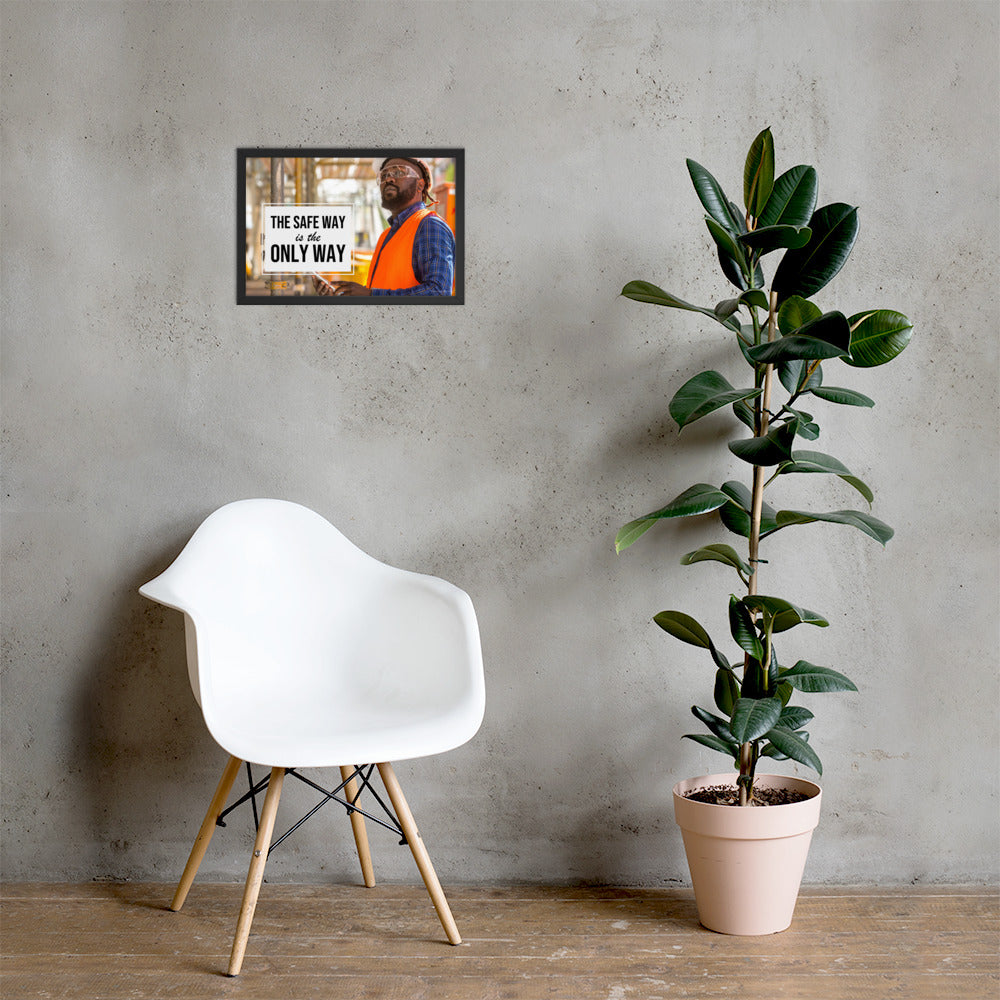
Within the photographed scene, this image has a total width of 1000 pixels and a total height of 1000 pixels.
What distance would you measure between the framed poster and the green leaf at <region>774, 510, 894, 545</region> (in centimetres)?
96

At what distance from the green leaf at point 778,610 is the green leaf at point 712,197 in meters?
0.78

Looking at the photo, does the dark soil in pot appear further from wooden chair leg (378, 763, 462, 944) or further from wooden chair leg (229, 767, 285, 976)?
wooden chair leg (229, 767, 285, 976)

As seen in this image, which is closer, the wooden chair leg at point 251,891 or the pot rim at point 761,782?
the wooden chair leg at point 251,891

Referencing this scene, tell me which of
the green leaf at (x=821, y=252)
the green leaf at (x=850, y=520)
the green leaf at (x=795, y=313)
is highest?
the green leaf at (x=821, y=252)

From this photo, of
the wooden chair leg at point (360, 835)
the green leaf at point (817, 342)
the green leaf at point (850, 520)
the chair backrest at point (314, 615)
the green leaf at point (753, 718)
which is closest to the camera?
the green leaf at point (817, 342)

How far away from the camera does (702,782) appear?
2180mm

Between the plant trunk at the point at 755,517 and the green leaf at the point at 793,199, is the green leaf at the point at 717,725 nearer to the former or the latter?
the plant trunk at the point at 755,517

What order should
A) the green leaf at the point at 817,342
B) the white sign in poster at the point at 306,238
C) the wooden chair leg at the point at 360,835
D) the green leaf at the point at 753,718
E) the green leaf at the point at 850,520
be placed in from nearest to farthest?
the green leaf at the point at 817,342
the green leaf at the point at 753,718
the green leaf at the point at 850,520
the wooden chair leg at the point at 360,835
the white sign in poster at the point at 306,238

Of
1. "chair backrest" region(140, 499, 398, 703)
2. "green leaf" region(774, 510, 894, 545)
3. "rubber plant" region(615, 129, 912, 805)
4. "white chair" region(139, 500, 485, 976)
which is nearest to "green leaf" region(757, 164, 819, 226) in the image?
"rubber plant" region(615, 129, 912, 805)

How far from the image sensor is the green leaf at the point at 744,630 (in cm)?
199

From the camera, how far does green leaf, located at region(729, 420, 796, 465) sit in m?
1.87

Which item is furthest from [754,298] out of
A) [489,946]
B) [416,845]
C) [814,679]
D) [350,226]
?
[489,946]

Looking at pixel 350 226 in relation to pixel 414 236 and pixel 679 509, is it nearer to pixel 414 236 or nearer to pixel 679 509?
pixel 414 236

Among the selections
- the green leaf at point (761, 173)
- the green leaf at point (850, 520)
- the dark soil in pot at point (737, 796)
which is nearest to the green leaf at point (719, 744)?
the dark soil in pot at point (737, 796)
